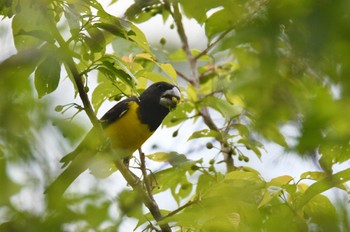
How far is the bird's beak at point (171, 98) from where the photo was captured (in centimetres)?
439

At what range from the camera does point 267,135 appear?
3.51 feet

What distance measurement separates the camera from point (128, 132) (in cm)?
460

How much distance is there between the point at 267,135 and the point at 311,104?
99mm

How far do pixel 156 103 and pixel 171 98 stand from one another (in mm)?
275

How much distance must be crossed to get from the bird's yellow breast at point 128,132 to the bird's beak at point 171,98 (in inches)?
9.8

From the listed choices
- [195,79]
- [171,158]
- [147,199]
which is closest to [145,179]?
[147,199]

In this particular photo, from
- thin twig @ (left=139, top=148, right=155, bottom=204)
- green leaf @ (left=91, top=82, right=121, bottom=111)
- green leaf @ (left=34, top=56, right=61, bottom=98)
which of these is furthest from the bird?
green leaf @ (left=34, top=56, right=61, bottom=98)

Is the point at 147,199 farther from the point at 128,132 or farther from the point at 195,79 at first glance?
the point at 195,79

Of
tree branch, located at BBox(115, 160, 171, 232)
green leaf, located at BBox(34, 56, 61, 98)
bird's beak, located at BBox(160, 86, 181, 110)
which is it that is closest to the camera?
green leaf, located at BBox(34, 56, 61, 98)

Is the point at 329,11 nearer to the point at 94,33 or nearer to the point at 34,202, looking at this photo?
the point at 34,202

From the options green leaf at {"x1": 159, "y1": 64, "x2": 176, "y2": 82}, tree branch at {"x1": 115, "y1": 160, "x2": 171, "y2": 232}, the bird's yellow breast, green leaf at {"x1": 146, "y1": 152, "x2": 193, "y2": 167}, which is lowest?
tree branch at {"x1": 115, "y1": 160, "x2": 171, "y2": 232}

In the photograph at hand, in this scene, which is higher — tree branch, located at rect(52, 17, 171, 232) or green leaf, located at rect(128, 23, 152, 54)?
green leaf, located at rect(128, 23, 152, 54)

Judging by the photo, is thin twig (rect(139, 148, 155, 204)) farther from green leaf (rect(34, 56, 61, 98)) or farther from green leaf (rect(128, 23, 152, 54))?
green leaf (rect(34, 56, 61, 98))

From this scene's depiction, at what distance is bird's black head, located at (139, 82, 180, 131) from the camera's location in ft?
15.6
